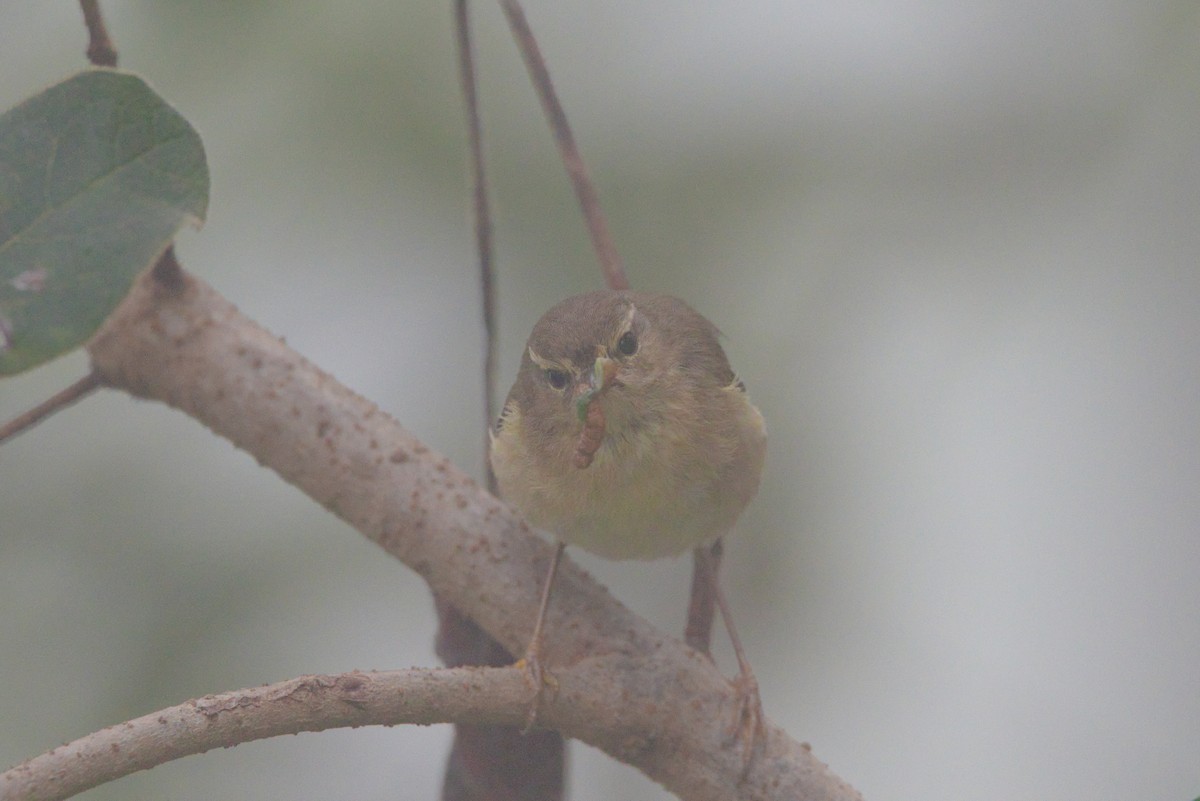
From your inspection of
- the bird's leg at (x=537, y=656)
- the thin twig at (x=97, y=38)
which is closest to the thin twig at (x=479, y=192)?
the bird's leg at (x=537, y=656)

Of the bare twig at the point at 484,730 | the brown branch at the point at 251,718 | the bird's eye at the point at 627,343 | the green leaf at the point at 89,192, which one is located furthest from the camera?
the bird's eye at the point at 627,343

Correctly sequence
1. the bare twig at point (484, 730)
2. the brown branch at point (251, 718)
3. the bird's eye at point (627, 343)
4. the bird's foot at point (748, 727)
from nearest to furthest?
the brown branch at point (251, 718), the bird's foot at point (748, 727), the bare twig at point (484, 730), the bird's eye at point (627, 343)

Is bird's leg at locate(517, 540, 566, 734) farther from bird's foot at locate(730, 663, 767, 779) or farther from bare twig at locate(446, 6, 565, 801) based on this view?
bird's foot at locate(730, 663, 767, 779)

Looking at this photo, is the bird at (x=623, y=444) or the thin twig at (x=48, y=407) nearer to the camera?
the thin twig at (x=48, y=407)

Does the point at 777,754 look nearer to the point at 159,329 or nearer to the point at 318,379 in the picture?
the point at 318,379

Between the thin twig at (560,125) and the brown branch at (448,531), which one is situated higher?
the thin twig at (560,125)

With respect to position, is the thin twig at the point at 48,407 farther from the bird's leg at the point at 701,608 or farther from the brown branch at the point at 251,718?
the bird's leg at the point at 701,608

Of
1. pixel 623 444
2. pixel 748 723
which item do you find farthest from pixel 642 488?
pixel 748 723

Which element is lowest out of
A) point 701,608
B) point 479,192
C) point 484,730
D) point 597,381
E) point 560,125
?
point 484,730

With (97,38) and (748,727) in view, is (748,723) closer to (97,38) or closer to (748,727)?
(748,727)
